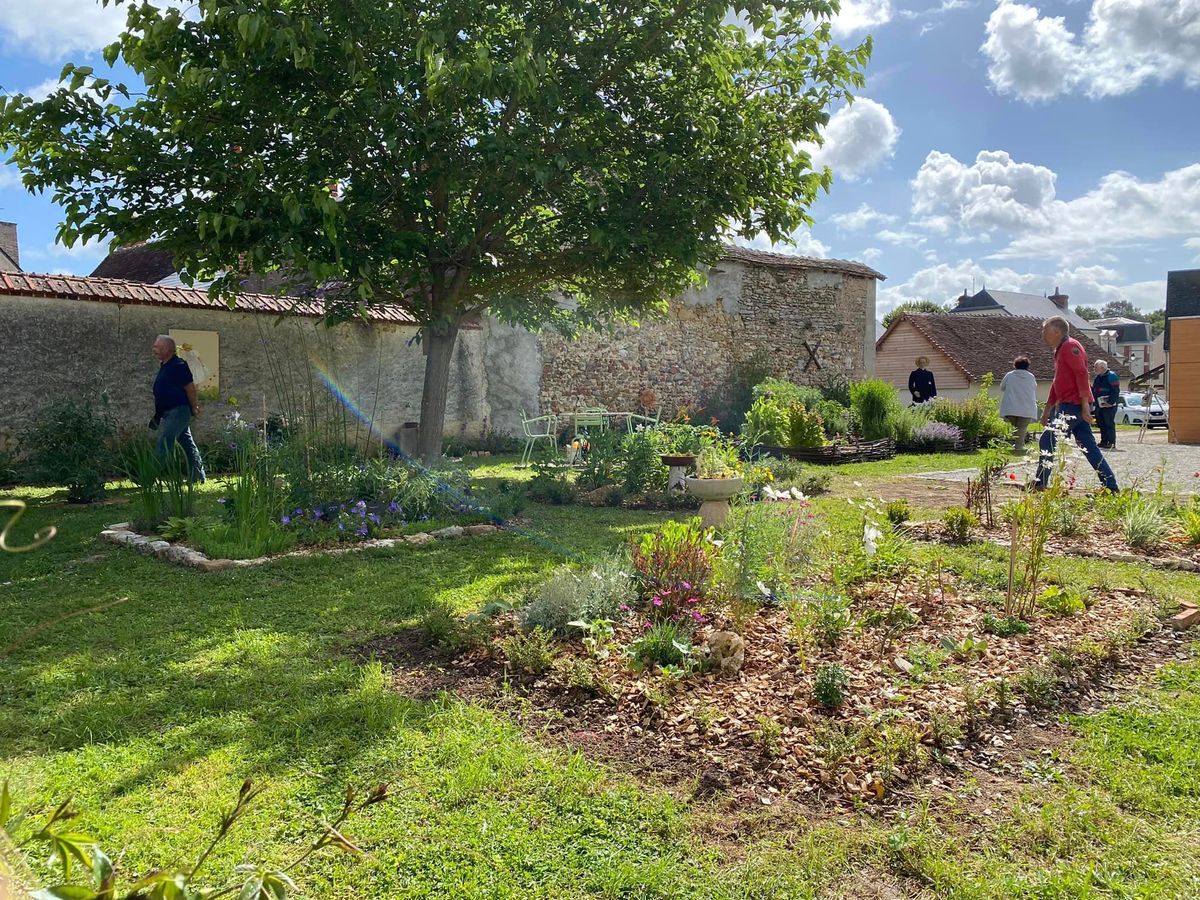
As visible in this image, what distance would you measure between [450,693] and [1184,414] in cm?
2060

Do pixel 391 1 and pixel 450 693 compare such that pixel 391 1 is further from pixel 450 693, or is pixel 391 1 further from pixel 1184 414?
pixel 1184 414

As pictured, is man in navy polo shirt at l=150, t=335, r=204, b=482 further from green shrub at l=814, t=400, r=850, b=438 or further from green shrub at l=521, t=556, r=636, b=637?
green shrub at l=814, t=400, r=850, b=438

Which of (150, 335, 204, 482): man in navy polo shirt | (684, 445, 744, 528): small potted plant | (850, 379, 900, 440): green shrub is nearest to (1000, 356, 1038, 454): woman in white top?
(850, 379, 900, 440): green shrub

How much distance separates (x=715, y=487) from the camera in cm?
678

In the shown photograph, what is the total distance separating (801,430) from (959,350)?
18720mm

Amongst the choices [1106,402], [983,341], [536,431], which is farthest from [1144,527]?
[983,341]

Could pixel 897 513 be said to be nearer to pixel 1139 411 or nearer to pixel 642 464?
pixel 642 464

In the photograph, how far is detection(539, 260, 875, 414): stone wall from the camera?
16.9 m

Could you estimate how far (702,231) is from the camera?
28.5 ft

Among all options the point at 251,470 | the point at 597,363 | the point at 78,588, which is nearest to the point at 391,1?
the point at 251,470

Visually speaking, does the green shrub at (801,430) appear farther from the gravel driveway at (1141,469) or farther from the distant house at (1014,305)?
the distant house at (1014,305)

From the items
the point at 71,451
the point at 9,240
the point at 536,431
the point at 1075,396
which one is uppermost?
the point at 9,240

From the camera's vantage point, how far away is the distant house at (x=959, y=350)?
92.0 feet

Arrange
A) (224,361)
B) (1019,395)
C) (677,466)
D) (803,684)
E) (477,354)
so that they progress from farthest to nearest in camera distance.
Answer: (477,354)
(224,361)
(1019,395)
(677,466)
(803,684)
